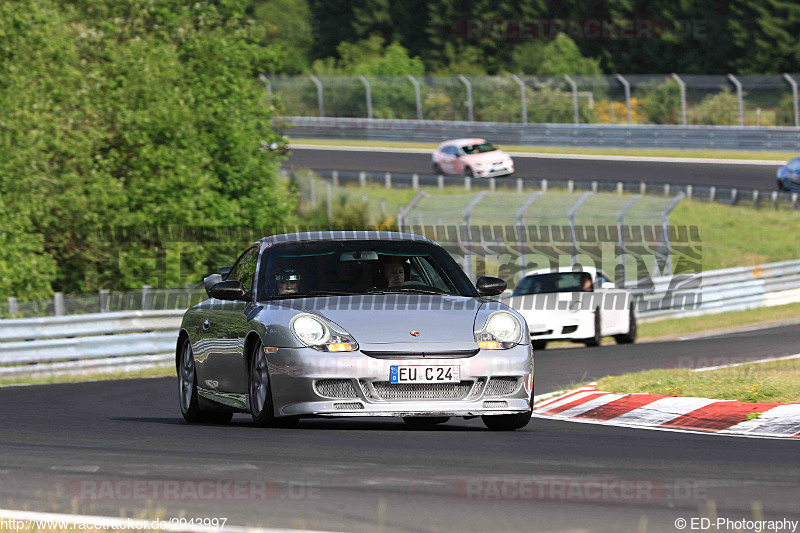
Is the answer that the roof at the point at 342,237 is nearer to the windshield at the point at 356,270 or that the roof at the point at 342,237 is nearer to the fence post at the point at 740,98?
the windshield at the point at 356,270

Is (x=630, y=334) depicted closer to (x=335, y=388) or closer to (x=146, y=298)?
(x=146, y=298)

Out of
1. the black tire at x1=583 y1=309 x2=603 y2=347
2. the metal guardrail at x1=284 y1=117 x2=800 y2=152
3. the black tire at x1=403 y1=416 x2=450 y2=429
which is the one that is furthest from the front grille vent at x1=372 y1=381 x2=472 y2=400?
the metal guardrail at x1=284 y1=117 x2=800 y2=152

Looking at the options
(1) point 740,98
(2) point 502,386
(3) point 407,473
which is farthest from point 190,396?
(1) point 740,98

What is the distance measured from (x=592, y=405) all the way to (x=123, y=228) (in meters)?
20.8

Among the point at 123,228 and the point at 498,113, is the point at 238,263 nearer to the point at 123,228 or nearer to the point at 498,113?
the point at 123,228

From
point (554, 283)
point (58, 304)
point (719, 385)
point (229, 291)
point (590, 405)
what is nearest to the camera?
point (229, 291)

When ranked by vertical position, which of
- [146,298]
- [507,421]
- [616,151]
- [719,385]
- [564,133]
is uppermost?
[507,421]

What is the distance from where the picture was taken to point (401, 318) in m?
9.62

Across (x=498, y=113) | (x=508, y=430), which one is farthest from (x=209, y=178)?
(x=498, y=113)

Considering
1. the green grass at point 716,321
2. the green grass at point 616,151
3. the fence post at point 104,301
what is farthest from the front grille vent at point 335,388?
the green grass at point 616,151

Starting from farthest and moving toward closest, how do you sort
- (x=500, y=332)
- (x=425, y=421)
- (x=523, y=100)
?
(x=523, y=100)
(x=425, y=421)
(x=500, y=332)

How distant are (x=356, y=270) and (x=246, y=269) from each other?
116cm

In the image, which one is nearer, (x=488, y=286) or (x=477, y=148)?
(x=488, y=286)

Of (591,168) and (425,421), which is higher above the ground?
(425,421)
